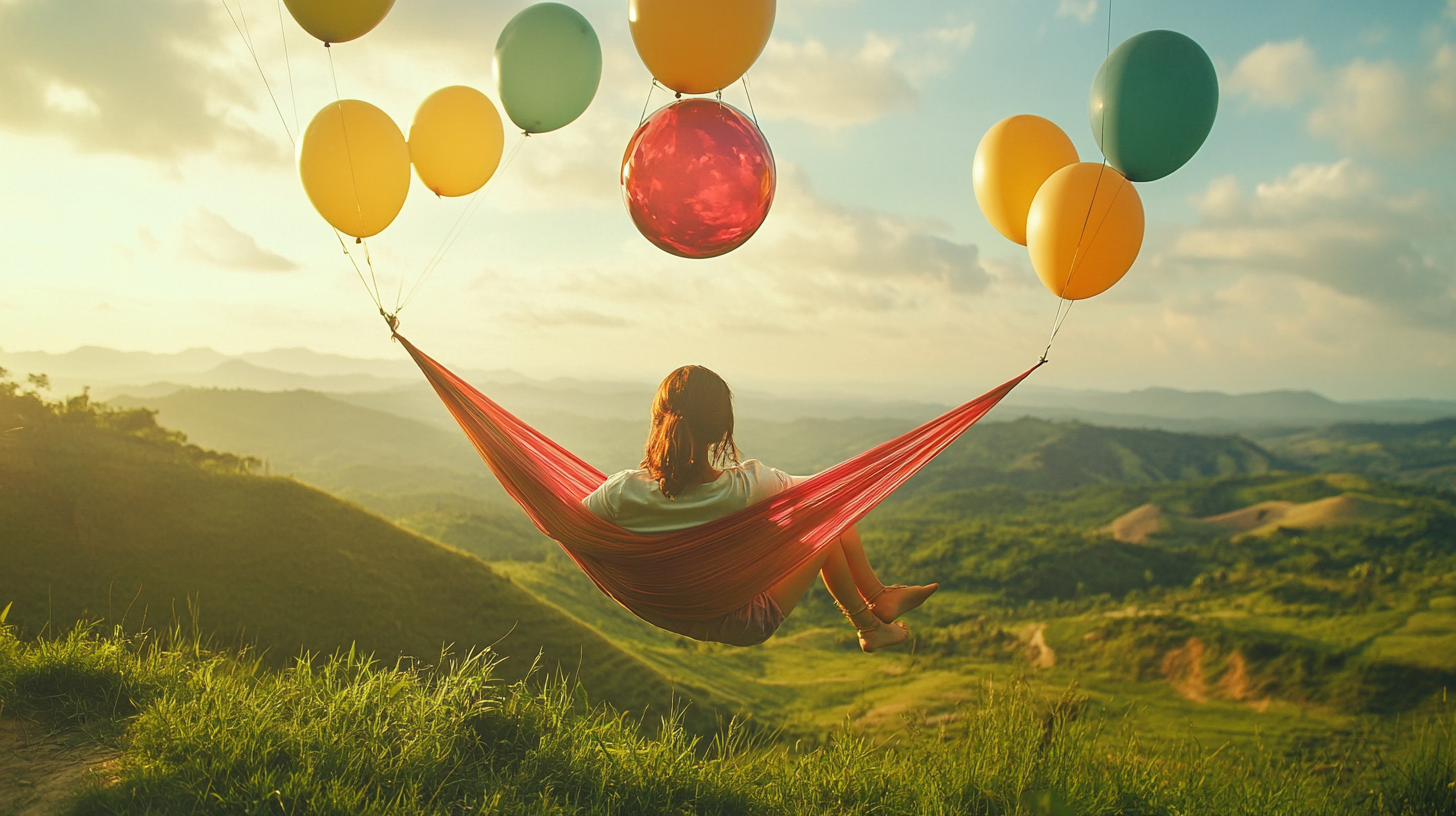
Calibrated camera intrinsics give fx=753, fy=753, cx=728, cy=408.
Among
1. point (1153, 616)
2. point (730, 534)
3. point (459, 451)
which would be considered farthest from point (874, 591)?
point (459, 451)

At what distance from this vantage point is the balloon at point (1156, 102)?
7.13ft

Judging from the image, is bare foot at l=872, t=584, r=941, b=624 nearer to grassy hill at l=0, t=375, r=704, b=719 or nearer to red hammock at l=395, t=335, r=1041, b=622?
red hammock at l=395, t=335, r=1041, b=622

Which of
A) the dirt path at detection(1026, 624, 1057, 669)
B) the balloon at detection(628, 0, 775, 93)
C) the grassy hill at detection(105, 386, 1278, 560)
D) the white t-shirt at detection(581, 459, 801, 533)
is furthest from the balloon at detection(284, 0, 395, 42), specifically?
the grassy hill at detection(105, 386, 1278, 560)

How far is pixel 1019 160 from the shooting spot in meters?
2.52

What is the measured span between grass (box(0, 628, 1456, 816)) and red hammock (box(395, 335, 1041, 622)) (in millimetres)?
455

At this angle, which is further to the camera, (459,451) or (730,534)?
(459,451)

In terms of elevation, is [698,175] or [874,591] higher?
[698,175]

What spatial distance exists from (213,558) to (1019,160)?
7.32m

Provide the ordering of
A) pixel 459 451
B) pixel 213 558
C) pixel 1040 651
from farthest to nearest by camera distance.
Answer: pixel 459 451, pixel 1040 651, pixel 213 558

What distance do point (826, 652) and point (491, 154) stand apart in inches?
809

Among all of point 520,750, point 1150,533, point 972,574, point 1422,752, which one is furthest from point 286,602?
point 1150,533

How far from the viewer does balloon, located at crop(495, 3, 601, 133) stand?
8.89 feet

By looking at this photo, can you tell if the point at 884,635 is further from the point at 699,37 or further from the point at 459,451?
the point at 459,451

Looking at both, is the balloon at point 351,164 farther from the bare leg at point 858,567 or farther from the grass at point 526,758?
the bare leg at point 858,567
